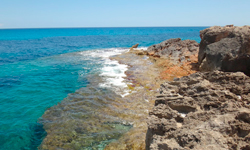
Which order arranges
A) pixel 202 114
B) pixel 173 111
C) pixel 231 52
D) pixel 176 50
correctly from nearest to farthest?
pixel 202 114
pixel 173 111
pixel 231 52
pixel 176 50

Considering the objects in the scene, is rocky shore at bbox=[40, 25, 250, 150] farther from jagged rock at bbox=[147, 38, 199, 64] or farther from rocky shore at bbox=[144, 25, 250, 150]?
jagged rock at bbox=[147, 38, 199, 64]

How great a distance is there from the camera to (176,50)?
26.6 metres

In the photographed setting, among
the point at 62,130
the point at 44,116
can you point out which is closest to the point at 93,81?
the point at 44,116

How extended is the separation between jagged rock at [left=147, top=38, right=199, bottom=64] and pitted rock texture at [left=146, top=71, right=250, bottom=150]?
A: 1574 centimetres

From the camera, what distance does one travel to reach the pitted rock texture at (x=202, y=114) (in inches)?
184

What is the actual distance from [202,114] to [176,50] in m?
22.1

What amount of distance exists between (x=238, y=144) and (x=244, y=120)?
844 mm

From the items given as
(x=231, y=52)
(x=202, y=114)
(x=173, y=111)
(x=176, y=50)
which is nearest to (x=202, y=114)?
(x=202, y=114)

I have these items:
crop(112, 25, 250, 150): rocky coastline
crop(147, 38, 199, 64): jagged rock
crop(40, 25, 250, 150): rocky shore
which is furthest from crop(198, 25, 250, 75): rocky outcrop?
crop(147, 38, 199, 64): jagged rock

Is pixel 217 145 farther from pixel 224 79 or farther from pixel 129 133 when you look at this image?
pixel 129 133

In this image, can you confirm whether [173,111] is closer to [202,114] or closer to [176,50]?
[202,114]

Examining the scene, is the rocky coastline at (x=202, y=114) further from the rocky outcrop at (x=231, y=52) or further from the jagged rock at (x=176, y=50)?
the jagged rock at (x=176, y=50)

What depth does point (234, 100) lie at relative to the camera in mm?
6176

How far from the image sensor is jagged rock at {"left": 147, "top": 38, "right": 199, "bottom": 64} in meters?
23.7
